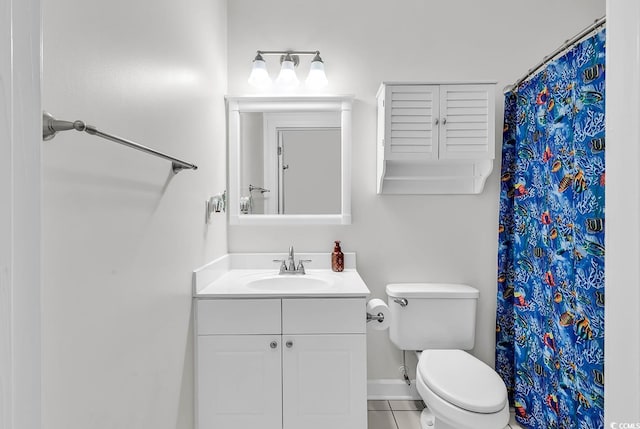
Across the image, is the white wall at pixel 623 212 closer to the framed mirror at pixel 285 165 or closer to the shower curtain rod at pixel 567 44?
the shower curtain rod at pixel 567 44

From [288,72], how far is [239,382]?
166 centimetres

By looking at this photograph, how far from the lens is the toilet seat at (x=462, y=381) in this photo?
62.8 inches

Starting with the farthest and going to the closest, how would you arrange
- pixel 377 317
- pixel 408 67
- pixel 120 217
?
pixel 408 67 → pixel 377 317 → pixel 120 217

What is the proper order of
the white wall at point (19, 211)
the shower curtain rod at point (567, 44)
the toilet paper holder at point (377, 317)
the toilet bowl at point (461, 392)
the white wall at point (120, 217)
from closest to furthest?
the white wall at point (19, 211), the white wall at point (120, 217), the shower curtain rod at point (567, 44), the toilet bowl at point (461, 392), the toilet paper holder at point (377, 317)

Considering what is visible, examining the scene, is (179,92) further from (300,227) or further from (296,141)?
(300,227)

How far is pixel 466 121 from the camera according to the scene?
2146mm

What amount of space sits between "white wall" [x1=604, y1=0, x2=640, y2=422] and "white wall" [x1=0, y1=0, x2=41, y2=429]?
2.67ft

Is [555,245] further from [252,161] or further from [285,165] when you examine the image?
[252,161]

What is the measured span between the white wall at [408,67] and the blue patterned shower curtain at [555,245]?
0.17 m

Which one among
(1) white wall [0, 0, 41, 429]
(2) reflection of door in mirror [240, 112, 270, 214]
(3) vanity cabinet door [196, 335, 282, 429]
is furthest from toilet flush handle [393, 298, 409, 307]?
(1) white wall [0, 0, 41, 429]

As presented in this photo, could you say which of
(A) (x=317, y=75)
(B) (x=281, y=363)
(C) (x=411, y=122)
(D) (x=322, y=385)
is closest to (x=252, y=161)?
(A) (x=317, y=75)

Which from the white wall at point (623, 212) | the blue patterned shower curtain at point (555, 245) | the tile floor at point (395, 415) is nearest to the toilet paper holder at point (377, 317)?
the tile floor at point (395, 415)

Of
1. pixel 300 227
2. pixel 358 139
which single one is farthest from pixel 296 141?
pixel 300 227

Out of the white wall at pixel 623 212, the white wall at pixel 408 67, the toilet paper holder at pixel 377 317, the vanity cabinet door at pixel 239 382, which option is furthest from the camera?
the white wall at pixel 408 67
